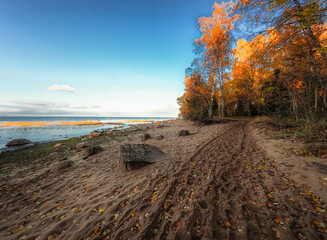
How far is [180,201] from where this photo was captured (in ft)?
10.6

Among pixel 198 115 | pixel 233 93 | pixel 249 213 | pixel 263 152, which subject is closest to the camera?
pixel 249 213

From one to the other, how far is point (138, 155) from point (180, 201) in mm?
3230

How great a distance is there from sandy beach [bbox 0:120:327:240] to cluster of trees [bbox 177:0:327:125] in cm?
415

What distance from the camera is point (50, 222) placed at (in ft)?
10.3

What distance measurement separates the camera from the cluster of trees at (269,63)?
487 cm

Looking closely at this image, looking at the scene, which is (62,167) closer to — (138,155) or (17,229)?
(17,229)

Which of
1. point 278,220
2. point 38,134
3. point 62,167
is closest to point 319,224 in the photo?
point 278,220

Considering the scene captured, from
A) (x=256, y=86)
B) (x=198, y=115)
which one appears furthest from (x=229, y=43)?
(x=198, y=115)

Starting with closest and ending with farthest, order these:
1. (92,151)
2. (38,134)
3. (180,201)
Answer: (180,201) < (92,151) < (38,134)

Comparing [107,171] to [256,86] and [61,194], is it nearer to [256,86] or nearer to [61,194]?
[61,194]

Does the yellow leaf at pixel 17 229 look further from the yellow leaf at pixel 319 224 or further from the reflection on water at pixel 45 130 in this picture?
the reflection on water at pixel 45 130

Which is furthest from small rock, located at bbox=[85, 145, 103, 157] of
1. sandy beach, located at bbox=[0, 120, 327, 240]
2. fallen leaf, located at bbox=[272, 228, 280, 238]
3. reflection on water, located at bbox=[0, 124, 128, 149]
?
reflection on water, located at bbox=[0, 124, 128, 149]

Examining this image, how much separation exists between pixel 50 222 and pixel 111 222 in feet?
5.78

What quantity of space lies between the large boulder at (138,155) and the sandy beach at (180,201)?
0.35 metres
